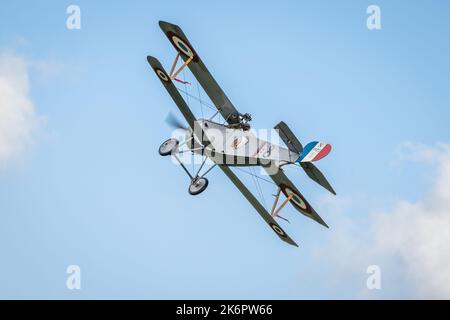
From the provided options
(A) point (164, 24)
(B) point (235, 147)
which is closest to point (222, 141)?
(B) point (235, 147)

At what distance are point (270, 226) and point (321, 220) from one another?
200cm

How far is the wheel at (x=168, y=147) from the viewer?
24438 millimetres

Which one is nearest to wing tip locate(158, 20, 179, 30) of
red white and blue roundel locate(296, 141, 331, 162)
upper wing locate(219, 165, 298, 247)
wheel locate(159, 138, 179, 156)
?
wheel locate(159, 138, 179, 156)

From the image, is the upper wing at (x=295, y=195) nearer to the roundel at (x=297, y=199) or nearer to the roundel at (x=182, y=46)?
the roundel at (x=297, y=199)

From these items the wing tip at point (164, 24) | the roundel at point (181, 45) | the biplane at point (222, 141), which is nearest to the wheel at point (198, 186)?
the biplane at point (222, 141)

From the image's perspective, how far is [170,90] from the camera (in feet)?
78.3

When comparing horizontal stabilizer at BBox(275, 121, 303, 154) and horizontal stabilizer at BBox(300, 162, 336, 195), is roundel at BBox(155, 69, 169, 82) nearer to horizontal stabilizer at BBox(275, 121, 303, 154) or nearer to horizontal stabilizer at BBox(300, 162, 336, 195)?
horizontal stabilizer at BBox(275, 121, 303, 154)

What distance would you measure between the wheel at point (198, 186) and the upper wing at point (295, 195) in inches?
90.4

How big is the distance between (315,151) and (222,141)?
2.90 metres

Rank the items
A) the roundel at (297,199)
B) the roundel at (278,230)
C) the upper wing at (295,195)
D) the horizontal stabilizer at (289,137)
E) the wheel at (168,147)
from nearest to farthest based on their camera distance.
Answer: the horizontal stabilizer at (289,137), the wheel at (168,147), the upper wing at (295,195), the roundel at (297,199), the roundel at (278,230)
